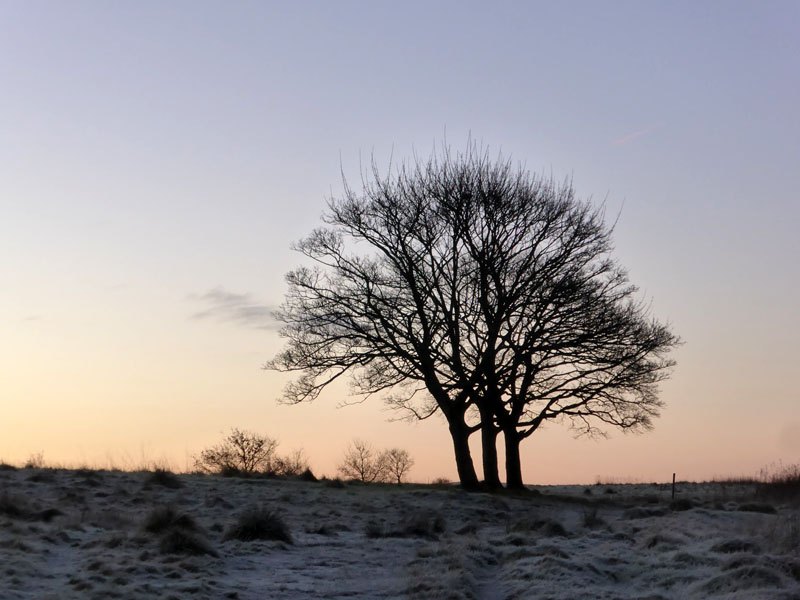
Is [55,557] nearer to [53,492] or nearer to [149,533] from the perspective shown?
[149,533]

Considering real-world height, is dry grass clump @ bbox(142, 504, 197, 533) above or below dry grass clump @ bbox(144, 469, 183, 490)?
below

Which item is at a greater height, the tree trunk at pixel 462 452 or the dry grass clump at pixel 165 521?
the tree trunk at pixel 462 452

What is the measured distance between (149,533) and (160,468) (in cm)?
1108

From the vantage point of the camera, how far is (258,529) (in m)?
16.5

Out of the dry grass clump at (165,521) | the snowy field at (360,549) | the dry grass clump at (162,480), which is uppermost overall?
the dry grass clump at (162,480)

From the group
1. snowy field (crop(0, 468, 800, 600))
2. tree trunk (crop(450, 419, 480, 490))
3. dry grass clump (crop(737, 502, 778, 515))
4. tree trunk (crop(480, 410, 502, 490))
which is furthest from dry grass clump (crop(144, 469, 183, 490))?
dry grass clump (crop(737, 502, 778, 515))

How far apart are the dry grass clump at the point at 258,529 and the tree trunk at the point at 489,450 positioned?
14.9 metres

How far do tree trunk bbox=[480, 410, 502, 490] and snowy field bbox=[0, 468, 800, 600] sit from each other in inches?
279

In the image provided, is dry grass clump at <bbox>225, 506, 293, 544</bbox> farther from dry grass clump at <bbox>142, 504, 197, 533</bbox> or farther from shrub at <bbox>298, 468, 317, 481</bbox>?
shrub at <bbox>298, 468, 317, 481</bbox>

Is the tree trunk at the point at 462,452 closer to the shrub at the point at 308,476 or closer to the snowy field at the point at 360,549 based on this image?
the shrub at the point at 308,476

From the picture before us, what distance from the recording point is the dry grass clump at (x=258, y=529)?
16.4 m

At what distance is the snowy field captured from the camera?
41.1 ft

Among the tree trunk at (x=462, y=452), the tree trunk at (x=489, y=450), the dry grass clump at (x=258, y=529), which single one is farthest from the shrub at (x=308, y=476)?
the dry grass clump at (x=258, y=529)

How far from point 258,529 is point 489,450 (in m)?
15.8
